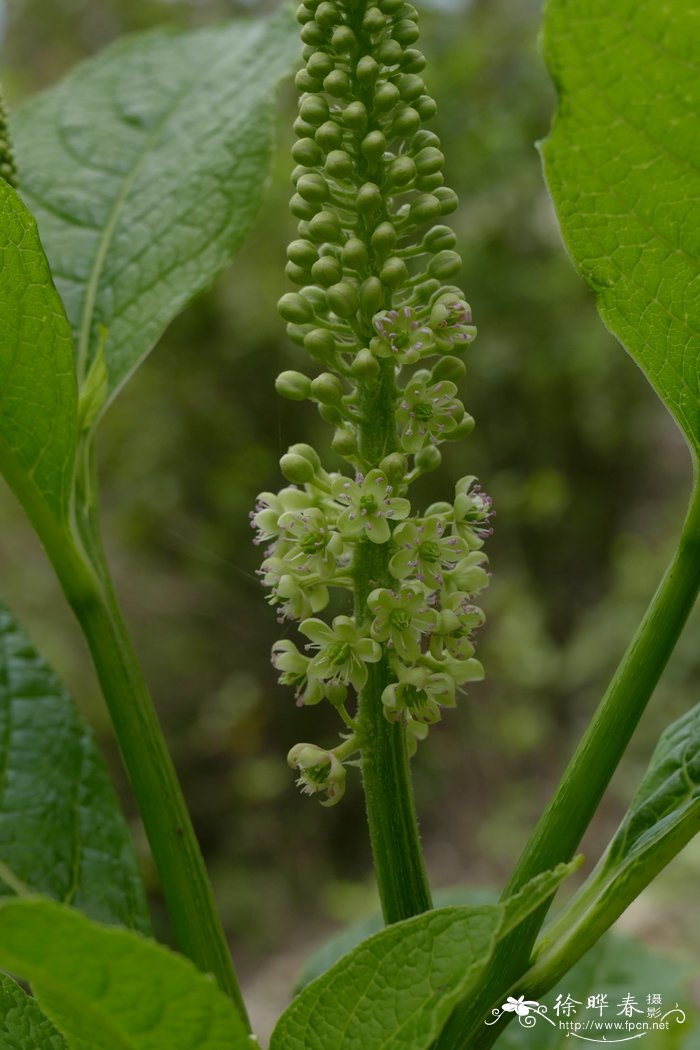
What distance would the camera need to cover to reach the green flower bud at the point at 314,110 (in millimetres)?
833

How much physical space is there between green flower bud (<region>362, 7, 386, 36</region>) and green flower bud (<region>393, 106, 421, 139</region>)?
2.6 inches

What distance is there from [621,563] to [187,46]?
532 cm

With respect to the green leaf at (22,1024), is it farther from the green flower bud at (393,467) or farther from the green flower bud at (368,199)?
the green flower bud at (368,199)

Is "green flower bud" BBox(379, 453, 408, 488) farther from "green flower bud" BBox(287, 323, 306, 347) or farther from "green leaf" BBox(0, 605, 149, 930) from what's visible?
"green leaf" BBox(0, 605, 149, 930)

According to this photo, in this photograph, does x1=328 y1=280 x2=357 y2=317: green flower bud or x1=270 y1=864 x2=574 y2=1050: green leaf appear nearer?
x1=270 y1=864 x2=574 y2=1050: green leaf

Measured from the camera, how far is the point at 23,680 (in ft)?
3.57

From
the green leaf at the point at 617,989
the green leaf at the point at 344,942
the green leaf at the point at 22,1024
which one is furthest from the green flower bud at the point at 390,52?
the green leaf at the point at 617,989

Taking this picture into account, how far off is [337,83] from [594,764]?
60 centimetres

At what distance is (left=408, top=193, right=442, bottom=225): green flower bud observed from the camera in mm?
843

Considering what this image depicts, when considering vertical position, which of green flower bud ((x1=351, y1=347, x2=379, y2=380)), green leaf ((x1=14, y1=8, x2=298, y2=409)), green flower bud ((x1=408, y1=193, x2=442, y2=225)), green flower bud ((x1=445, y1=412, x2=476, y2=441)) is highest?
green leaf ((x1=14, y1=8, x2=298, y2=409))

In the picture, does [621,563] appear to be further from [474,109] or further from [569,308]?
[474,109]

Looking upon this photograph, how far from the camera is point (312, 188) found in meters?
0.83

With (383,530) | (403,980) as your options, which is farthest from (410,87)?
(403,980)

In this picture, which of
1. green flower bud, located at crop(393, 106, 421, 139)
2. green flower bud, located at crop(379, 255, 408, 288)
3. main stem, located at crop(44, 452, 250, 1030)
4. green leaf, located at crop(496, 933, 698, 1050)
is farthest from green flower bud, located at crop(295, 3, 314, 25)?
green leaf, located at crop(496, 933, 698, 1050)
